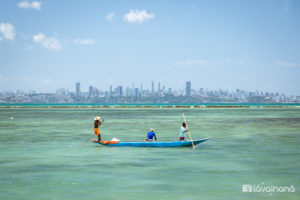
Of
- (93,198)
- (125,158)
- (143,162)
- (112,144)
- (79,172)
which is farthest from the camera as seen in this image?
(112,144)

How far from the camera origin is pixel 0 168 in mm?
22484

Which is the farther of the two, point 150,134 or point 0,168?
point 150,134

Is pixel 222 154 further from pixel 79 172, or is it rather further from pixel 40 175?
pixel 40 175

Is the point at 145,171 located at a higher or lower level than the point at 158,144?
lower

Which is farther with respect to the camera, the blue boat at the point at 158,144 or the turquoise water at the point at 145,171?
the blue boat at the point at 158,144

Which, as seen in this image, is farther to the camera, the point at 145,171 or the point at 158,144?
the point at 158,144

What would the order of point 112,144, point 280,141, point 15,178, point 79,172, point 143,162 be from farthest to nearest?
point 280,141
point 112,144
point 143,162
point 79,172
point 15,178

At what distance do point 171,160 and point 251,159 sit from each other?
5.22 meters

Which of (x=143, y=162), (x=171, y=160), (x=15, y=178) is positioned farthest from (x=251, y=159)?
(x=15, y=178)

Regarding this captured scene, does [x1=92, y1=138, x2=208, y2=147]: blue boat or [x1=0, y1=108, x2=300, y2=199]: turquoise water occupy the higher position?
[x1=92, y1=138, x2=208, y2=147]: blue boat

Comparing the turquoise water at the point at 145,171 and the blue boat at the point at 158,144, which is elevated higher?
the blue boat at the point at 158,144

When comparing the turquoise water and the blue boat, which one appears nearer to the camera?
the turquoise water

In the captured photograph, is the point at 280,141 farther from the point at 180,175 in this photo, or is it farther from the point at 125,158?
the point at 180,175

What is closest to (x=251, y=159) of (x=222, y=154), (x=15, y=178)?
(x=222, y=154)
